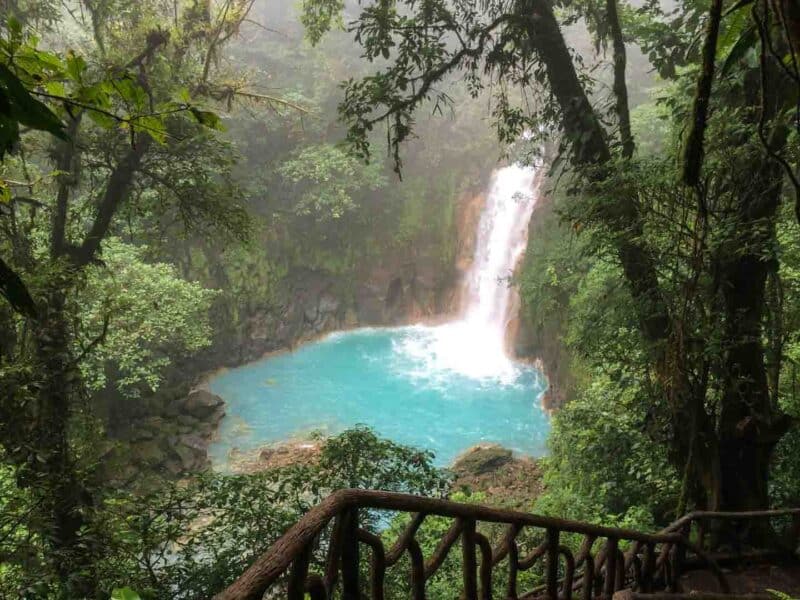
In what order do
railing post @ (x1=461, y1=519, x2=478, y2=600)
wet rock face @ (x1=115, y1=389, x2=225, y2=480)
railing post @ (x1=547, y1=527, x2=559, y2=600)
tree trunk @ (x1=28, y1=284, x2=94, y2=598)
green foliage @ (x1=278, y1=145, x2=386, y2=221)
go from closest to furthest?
railing post @ (x1=461, y1=519, x2=478, y2=600), railing post @ (x1=547, y1=527, x2=559, y2=600), tree trunk @ (x1=28, y1=284, x2=94, y2=598), wet rock face @ (x1=115, y1=389, x2=225, y2=480), green foliage @ (x1=278, y1=145, x2=386, y2=221)

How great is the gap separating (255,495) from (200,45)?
6.09m

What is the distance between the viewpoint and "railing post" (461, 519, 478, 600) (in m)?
1.89

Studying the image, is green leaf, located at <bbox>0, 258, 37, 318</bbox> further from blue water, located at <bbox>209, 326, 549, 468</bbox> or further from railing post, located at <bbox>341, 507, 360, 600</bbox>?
blue water, located at <bbox>209, 326, 549, 468</bbox>

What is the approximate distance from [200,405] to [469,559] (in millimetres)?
12476

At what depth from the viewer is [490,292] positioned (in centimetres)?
1914

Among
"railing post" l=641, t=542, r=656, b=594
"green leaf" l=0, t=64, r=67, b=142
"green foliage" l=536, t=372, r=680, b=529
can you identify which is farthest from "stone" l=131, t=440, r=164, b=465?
"green leaf" l=0, t=64, r=67, b=142

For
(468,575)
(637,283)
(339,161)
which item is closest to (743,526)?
(637,283)

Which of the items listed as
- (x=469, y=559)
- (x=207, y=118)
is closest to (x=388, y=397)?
(x=469, y=559)

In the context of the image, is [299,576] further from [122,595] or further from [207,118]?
[207,118]

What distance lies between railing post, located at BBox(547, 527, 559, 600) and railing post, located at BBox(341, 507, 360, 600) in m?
1.14

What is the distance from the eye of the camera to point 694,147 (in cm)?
202

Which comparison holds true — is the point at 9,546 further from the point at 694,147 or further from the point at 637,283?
the point at 637,283

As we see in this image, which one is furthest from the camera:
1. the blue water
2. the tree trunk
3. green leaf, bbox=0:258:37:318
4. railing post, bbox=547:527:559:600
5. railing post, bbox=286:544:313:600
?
the blue water

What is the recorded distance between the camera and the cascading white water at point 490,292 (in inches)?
687
